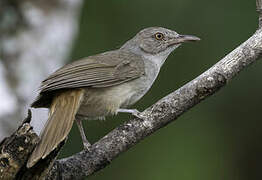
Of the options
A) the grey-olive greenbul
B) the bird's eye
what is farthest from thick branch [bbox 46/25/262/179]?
the bird's eye

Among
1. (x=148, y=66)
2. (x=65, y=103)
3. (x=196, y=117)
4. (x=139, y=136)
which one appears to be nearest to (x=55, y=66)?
(x=148, y=66)

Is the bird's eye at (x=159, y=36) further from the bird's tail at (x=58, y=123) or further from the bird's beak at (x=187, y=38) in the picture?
the bird's tail at (x=58, y=123)

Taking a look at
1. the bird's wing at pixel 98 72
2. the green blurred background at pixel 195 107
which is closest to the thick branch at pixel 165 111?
the bird's wing at pixel 98 72

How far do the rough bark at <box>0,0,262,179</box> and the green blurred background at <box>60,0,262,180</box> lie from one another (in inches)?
123

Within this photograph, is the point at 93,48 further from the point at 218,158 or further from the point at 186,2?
the point at 218,158

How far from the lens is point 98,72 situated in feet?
17.4

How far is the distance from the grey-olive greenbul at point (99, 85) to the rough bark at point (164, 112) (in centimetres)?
22

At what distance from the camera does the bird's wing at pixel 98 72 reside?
484 centimetres

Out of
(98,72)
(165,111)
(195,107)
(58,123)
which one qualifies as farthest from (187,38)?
(195,107)

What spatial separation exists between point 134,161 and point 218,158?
1.17m

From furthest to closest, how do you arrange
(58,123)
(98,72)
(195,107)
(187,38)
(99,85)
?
(195,107) < (187,38) < (98,72) < (99,85) < (58,123)

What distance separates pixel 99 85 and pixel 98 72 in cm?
16

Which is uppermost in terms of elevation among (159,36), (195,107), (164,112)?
(159,36)

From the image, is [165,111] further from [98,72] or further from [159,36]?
[159,36]
